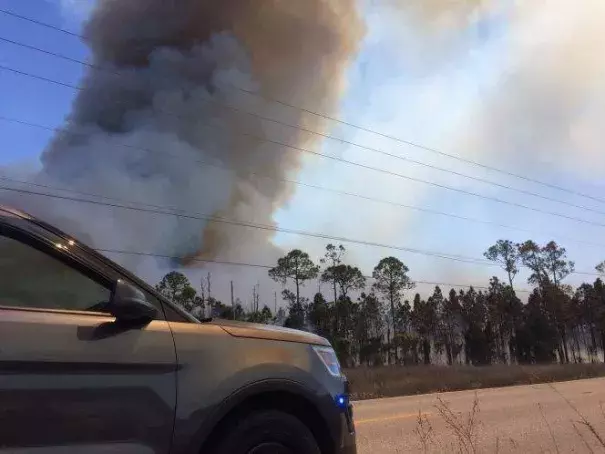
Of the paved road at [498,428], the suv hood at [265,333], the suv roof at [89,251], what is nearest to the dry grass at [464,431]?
the paved road at [498,428]

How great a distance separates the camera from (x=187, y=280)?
54.8 m

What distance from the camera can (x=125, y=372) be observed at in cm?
237

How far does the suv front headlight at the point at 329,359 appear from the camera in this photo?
122 inches

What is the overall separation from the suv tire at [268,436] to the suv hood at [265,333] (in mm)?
379

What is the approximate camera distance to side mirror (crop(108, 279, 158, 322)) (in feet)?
7.82

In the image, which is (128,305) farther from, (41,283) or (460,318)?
(460,318)

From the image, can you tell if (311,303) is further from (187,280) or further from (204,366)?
(204,366)

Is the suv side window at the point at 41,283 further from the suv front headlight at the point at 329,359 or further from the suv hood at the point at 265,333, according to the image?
the suv front headlight at the point at 329,359

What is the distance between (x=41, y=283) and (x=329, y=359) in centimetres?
157

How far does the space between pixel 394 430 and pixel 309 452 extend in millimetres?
5557

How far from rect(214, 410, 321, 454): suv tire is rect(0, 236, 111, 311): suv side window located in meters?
0.85

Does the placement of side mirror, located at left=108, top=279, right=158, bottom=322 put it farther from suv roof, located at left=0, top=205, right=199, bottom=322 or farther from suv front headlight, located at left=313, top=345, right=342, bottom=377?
suv front headlight, located at left=313, top=345, right=342, bottom=377

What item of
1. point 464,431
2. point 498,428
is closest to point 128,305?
point 464,431

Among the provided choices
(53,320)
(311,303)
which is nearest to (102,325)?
(53,320)
